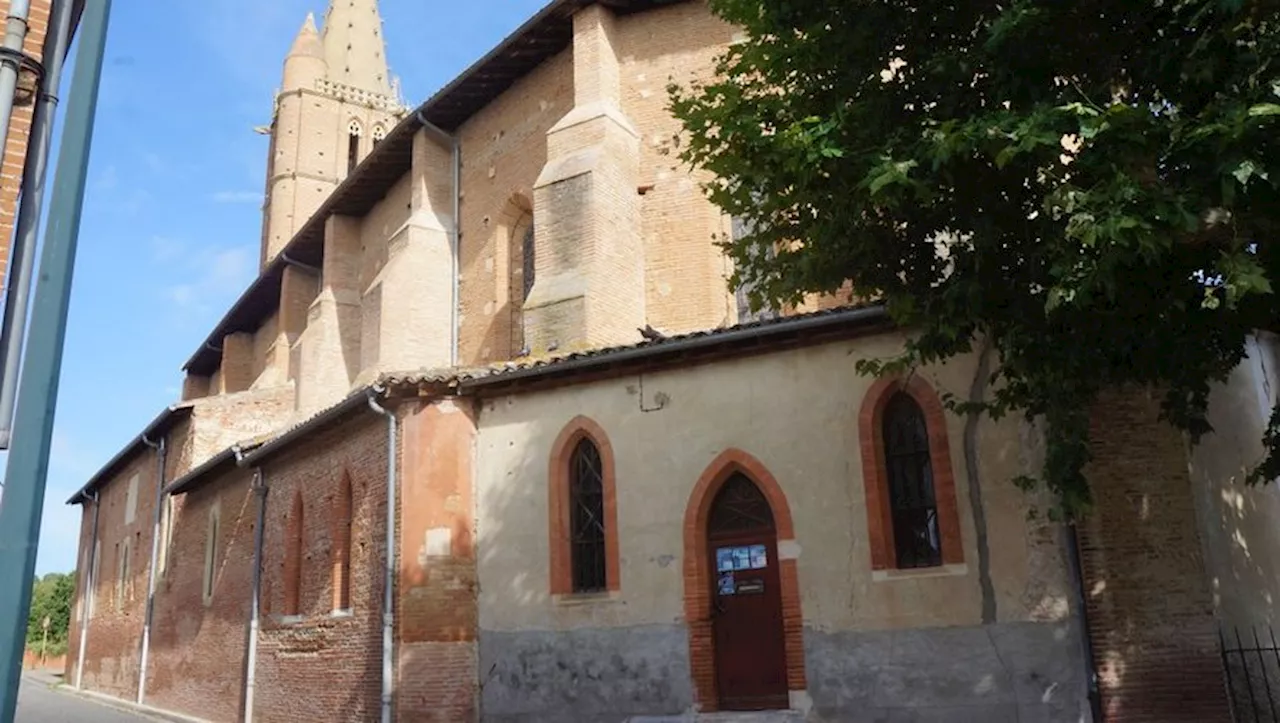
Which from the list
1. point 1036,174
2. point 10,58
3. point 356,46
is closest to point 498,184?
point 1036,174

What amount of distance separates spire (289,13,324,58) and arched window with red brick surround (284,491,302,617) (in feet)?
113

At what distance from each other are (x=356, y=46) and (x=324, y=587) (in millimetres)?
38427

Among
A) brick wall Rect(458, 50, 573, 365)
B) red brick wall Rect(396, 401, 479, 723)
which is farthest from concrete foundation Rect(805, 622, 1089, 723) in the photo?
brick wall Rect(458, 50, 573, 365)

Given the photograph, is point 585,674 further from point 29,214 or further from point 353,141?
point 353,141

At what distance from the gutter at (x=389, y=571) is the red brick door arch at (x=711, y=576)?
3707mm

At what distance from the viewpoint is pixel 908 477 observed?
34.0 ft

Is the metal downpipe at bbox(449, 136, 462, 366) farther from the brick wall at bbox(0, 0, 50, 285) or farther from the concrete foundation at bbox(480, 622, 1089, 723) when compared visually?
the brick wall at bbox(0, 0, 50, 285)

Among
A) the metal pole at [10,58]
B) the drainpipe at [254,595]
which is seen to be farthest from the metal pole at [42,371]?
the drainpipe at [254,595]

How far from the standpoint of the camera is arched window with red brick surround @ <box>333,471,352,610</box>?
1399cm

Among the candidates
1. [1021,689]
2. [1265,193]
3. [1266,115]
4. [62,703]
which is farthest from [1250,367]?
[62,703]

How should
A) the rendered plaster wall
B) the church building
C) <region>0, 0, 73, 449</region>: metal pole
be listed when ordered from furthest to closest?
the rendered plaster wall
the church building
<region>0, 0, 73, 449</region>: metal pole

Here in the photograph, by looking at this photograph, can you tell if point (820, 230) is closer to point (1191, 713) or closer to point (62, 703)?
point (1191, 713)

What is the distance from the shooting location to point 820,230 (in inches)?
312

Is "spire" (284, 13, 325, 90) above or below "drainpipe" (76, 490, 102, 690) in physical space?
above
